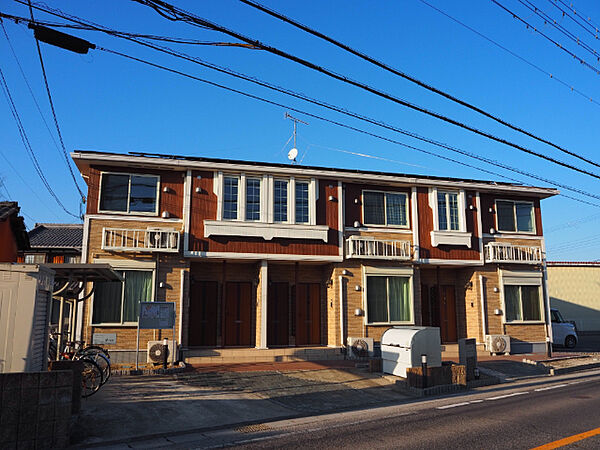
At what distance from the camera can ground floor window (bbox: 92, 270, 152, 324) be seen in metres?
16.4

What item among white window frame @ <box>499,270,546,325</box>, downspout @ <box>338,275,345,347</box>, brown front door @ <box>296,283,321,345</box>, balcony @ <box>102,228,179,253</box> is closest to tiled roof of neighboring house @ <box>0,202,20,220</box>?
balcony @ <box>102,228,179,253</box>

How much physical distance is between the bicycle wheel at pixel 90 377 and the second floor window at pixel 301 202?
33.0 ft

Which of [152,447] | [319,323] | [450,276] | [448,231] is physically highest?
[448,231]

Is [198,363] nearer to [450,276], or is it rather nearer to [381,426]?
[381,426]

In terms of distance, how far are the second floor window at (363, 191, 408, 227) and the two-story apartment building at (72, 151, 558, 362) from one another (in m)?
0.05

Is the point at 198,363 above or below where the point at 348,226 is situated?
below

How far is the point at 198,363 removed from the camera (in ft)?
54.3

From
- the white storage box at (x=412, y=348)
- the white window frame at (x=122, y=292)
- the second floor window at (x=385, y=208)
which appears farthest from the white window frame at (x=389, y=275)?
the white window frame at (x=122, y=292)

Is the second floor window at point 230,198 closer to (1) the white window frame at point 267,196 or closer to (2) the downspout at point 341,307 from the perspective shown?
(1) the white window frame at point 267,196

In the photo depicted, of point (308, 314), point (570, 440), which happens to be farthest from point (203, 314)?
point (570, 440)

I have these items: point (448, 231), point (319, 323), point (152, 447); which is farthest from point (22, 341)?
point (448, 231)

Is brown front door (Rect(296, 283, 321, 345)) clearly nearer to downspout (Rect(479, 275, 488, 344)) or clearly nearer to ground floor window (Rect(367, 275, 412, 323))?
ground floor window (Rect(367, 275, 412, 323))

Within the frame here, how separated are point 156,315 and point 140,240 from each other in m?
3.52

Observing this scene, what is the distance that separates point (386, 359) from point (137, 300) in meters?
8.84
